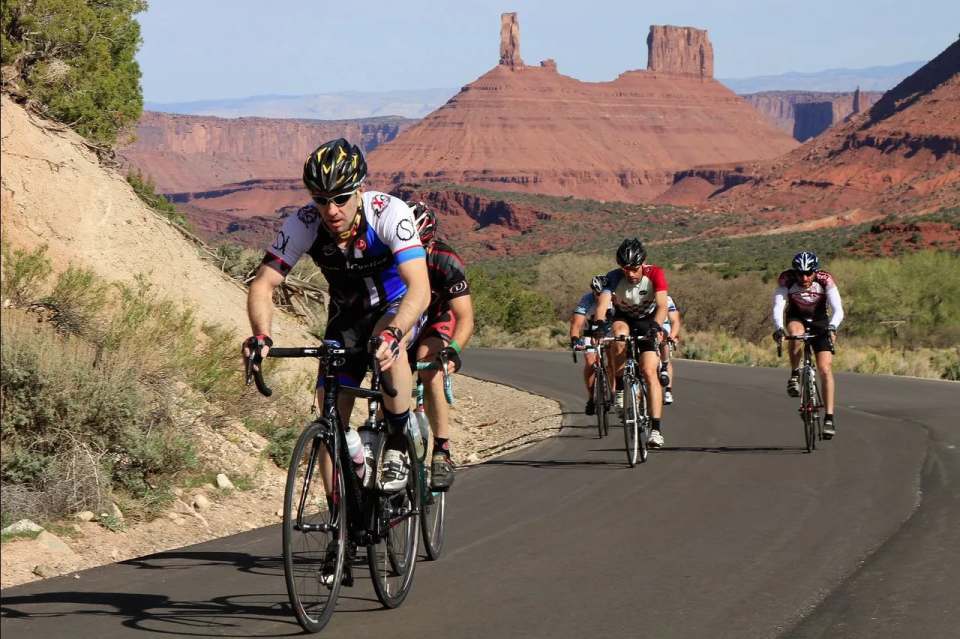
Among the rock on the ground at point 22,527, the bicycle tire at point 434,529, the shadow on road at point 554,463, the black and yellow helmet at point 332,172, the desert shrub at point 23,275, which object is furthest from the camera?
the shadow on road at point 554,463

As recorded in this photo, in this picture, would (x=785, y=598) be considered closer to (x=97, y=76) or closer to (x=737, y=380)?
(x=97, y=76)

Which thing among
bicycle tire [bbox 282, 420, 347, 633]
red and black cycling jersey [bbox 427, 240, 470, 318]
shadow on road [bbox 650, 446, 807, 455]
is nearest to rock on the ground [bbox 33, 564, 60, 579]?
bicycle tire [bbox 282, 420, 347, 633]

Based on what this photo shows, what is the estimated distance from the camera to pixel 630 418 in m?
11.6

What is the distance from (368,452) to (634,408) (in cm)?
605

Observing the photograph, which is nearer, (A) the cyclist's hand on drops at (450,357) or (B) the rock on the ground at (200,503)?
(A) the cyclist's hand on drops at (450,357)

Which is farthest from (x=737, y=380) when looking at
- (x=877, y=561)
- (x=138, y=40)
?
(x=877, y=561)

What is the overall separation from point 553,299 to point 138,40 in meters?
35.0

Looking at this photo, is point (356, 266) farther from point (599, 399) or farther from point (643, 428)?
point (599, 399)

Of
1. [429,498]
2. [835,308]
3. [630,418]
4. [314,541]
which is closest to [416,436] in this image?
[429,498]

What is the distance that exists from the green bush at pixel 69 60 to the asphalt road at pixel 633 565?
27.0 feet

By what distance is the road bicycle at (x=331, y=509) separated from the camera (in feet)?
18.0

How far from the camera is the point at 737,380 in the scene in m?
23.0

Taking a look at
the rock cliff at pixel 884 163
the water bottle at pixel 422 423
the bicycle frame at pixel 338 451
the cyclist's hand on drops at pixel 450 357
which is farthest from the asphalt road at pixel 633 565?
the rock cliff at pixel 884 163

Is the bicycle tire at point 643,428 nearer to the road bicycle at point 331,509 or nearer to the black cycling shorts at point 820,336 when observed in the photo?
the black cycling shorts at point 820,336
